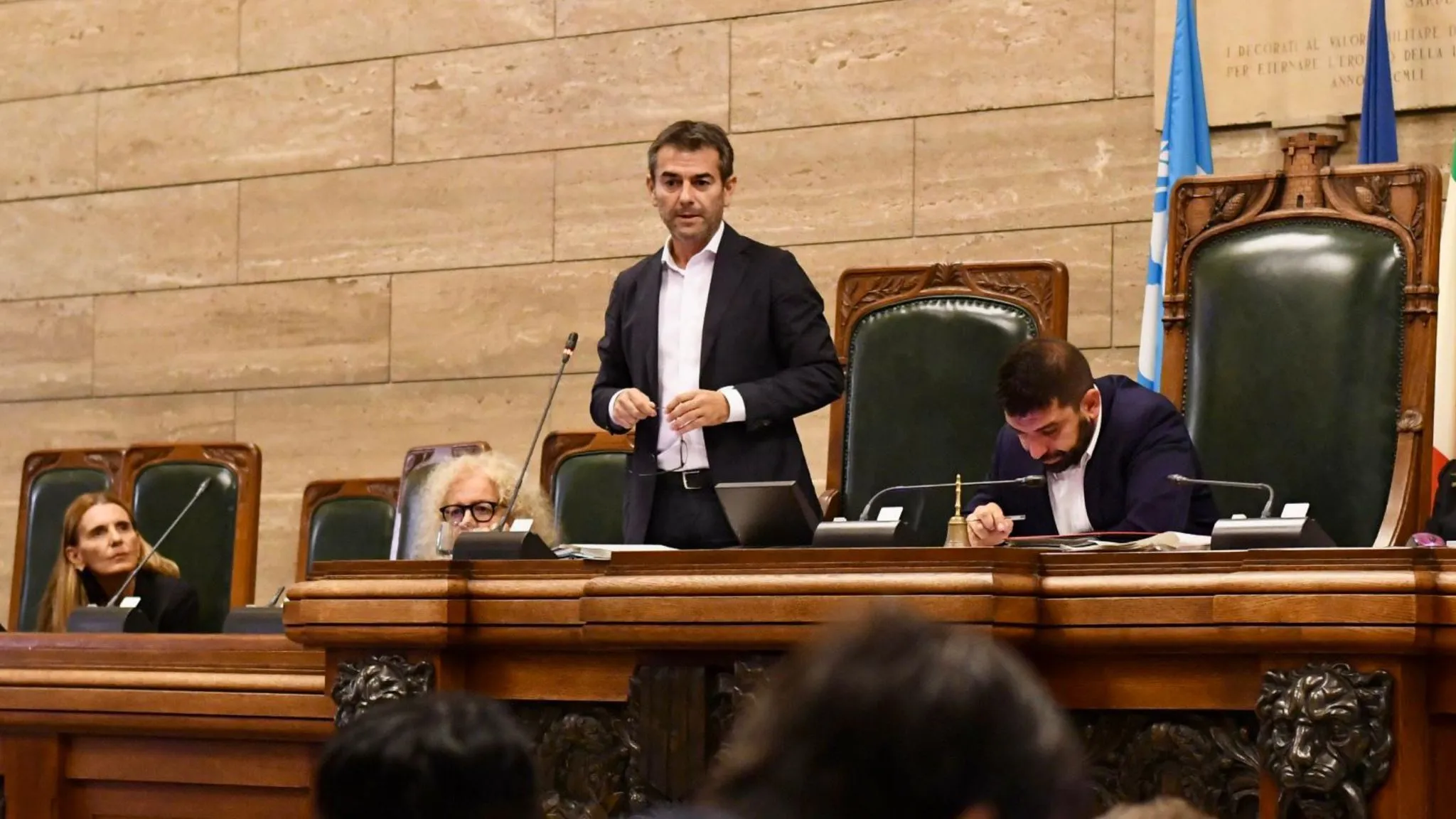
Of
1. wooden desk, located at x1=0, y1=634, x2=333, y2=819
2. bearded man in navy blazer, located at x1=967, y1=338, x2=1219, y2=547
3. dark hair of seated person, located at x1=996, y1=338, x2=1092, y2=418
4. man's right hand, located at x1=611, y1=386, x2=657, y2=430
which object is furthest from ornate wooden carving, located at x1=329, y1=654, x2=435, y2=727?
dark hair of seated person, located at x1=996, y1=338, x2=1092, y2=418

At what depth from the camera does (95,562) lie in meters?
5.29

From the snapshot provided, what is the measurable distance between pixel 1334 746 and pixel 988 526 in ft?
3.59

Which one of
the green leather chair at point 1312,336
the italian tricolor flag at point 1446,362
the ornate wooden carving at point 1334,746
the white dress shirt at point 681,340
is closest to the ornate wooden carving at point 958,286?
the green leather chair at point 1312,336

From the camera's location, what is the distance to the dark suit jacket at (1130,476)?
3635 mm

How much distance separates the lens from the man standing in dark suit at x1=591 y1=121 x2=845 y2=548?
3.87 m

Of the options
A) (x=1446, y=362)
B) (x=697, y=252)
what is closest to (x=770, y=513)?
(x=697, y=252)

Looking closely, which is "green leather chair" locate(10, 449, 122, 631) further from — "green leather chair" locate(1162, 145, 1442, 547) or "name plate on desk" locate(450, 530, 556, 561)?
"green leather chair" locate(1162, 145, 1442, 547)

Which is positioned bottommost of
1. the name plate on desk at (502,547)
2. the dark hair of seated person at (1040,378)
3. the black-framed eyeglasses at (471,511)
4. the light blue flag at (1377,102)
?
the black-framed eyeglasses at (471,511)

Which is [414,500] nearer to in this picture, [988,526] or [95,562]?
[95,562]

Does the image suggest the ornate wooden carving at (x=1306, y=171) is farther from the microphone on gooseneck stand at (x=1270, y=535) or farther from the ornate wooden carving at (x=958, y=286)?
the microphone on gooseneck stand at (x=1270, y=535)

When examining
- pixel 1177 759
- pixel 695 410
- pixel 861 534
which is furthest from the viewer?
pixel 695 410

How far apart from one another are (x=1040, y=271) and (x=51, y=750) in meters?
2.15

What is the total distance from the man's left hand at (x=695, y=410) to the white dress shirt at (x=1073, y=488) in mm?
662

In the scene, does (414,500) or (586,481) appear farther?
(586,481)
